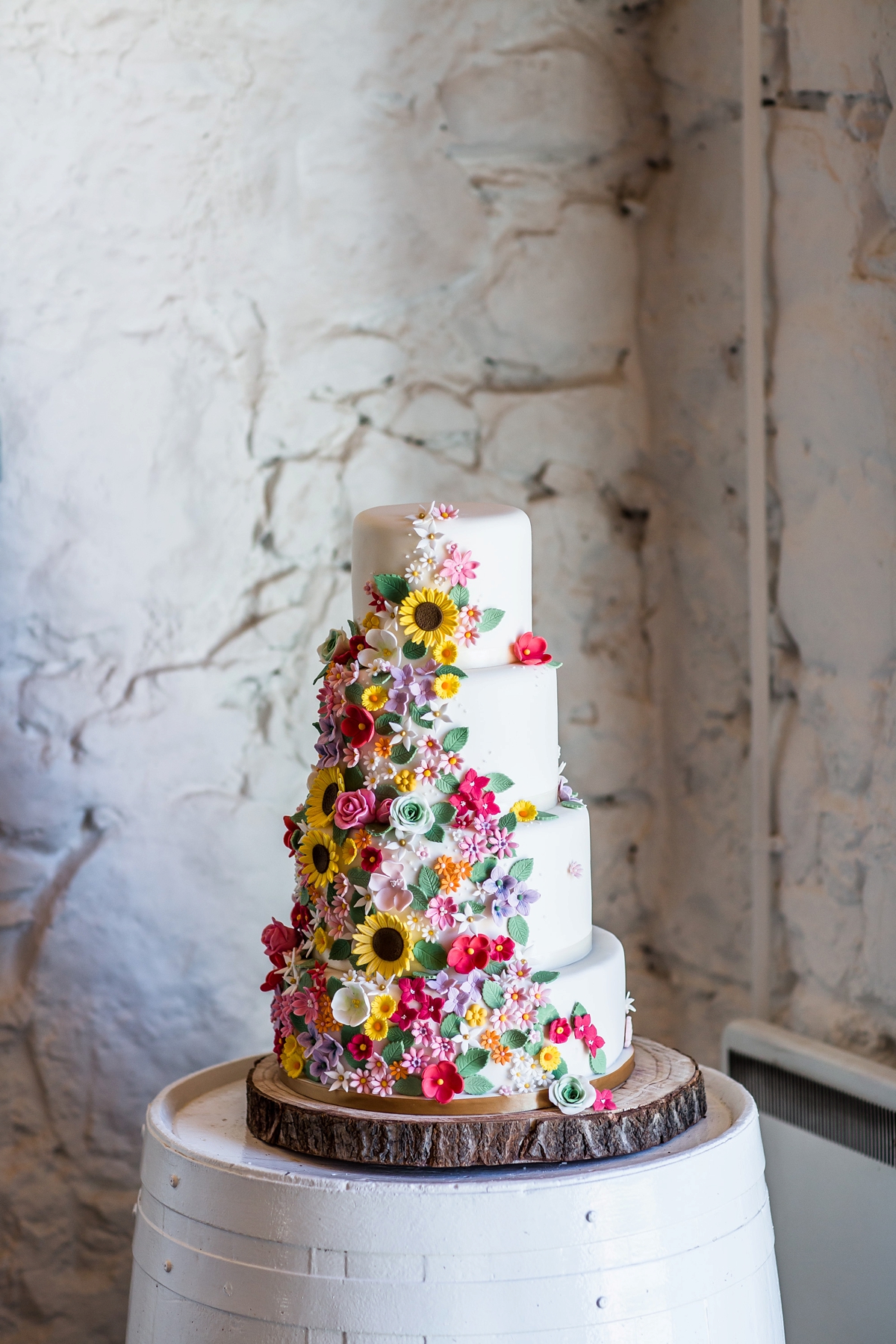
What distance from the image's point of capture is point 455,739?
1013mm

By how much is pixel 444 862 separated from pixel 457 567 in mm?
232

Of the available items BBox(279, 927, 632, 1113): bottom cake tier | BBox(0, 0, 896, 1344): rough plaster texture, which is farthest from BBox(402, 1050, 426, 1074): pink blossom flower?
BBox(0, 0, 896, 1344): rough plaster texture

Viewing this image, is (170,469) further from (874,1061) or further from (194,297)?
(874,1061)

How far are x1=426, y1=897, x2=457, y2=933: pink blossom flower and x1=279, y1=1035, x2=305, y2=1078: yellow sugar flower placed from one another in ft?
0.55

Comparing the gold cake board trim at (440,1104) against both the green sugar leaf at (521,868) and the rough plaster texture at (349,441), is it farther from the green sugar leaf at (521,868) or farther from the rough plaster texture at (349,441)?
the rough plaster texture at (349,441)

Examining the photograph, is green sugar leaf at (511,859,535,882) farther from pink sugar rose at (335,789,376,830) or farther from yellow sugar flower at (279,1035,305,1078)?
yellow sugar flower at (279,1035,305,1078)

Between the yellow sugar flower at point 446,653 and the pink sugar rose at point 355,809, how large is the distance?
0.12 meters

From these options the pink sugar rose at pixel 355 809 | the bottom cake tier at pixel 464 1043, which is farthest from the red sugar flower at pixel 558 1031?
the pink sugar rose at pixel 355 809

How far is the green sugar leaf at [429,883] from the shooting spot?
100cm

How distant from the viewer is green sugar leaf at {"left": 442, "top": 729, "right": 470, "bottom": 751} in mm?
1013

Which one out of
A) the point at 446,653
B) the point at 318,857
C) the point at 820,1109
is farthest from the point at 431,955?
the point at 820,1109

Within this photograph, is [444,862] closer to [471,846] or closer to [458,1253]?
[471,846]

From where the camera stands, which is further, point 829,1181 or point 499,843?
point 829,1181

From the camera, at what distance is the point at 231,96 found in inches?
58.6
